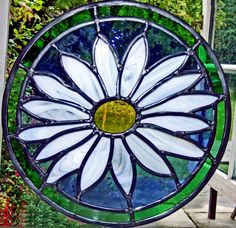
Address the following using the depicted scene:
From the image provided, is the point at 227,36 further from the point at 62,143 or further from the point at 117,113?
the point at 62,143

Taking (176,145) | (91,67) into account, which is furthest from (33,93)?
(176,145)

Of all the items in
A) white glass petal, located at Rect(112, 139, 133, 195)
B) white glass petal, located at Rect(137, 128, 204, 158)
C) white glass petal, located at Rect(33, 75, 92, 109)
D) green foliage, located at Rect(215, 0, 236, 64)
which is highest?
green foliage, located at Rect(215, 0, 236, 64)

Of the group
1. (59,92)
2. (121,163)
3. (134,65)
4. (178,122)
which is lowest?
(121,163)

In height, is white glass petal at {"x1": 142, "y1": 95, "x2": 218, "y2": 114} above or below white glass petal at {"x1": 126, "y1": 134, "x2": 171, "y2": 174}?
above

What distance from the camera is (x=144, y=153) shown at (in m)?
2.02

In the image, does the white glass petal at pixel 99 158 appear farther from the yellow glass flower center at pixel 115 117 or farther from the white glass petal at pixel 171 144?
the white glass petal at pixel 171 144

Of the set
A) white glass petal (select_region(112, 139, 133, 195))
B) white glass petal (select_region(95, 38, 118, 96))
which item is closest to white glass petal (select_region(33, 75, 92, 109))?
white glass petal (select_region(95, 38, 118, 96))

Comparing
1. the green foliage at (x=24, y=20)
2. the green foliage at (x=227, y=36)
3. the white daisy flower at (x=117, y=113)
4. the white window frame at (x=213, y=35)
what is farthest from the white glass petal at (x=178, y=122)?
the green foliage at (x=24, y=20)

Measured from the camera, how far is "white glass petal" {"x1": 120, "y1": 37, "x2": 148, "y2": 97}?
6.52ft

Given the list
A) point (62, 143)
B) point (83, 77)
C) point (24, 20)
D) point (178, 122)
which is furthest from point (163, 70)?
point (24, 20)

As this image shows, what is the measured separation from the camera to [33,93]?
199cm

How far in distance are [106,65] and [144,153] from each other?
16.9 inches

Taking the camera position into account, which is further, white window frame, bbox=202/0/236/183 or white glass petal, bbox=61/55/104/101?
white window frame, bbox=202/0/236/183

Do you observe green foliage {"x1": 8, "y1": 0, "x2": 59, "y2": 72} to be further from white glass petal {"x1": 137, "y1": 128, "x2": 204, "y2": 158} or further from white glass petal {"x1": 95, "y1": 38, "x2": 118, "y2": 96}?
white glass petal {"x1": 137, "y1": 128, "x2": 204, "y2": 158}
